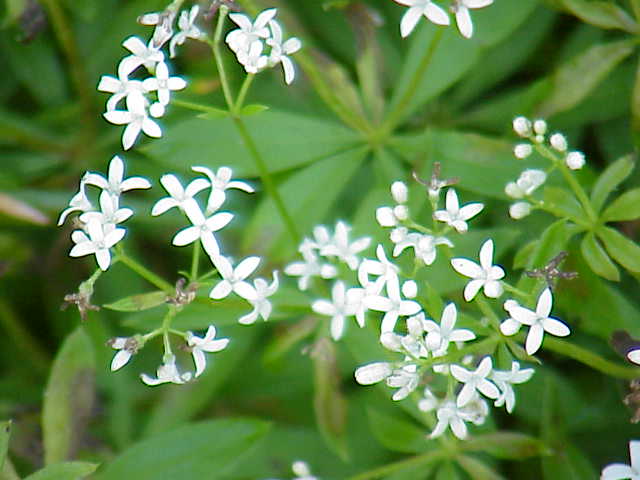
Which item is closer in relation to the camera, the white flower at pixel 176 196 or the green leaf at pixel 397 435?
the white flower at pixel 176 196

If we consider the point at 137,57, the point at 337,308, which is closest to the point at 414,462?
the point at 337,308

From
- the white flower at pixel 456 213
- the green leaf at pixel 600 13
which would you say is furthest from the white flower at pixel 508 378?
the green leaf at pixel 600 13

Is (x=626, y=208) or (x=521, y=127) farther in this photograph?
(x=626, y=208)

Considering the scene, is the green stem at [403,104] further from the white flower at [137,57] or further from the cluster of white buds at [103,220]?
the cluster of white buds at [103,220]

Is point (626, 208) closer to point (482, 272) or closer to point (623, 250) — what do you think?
point (623, 250)

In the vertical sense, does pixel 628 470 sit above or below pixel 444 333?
below

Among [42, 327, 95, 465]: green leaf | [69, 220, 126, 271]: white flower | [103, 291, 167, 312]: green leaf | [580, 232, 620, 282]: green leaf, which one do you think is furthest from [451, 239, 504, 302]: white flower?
[42, 327, 95, 465]: green leaf

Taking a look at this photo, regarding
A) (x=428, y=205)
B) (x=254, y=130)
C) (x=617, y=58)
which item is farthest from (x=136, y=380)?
(x=617, y=58)
